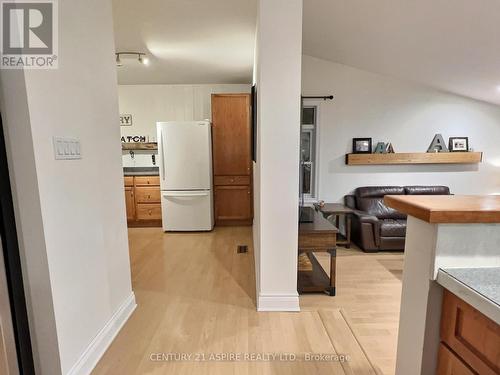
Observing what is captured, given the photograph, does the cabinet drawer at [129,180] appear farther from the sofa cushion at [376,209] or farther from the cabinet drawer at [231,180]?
the sofa cushion at [376,209]

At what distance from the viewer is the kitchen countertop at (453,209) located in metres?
0.80

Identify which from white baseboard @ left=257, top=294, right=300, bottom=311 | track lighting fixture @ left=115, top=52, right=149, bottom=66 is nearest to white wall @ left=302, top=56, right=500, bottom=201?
track lighting fixture @ left=115, top=52, right=149, bottom=66

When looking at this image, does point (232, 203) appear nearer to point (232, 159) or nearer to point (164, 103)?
point (232, 159)

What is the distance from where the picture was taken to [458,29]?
245 cm

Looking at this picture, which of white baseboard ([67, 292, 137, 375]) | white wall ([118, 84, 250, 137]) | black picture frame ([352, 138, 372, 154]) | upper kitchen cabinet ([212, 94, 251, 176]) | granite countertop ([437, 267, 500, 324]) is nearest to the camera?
granite countertop ([437, 267, 500, 324])

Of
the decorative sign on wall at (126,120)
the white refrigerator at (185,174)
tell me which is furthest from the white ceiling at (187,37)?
the white refrigerator at (185,174)

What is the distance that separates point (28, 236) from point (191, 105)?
4180 mm

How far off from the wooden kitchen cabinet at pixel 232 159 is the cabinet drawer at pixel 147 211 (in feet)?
3.27

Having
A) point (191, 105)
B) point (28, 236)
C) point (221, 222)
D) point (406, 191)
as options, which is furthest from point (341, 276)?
point (191, 105)

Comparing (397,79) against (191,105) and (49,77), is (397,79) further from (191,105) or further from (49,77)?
(49,77)

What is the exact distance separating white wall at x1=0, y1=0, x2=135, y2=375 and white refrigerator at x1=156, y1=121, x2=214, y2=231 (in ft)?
6.91

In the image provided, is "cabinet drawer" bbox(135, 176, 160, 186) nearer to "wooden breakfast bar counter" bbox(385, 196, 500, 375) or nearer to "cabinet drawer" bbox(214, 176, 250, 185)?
"cabinet drawer" bbox(214, 176, 250, 185)

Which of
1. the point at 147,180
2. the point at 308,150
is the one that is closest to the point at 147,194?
the point at 147,180

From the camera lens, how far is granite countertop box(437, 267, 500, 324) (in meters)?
0.68
